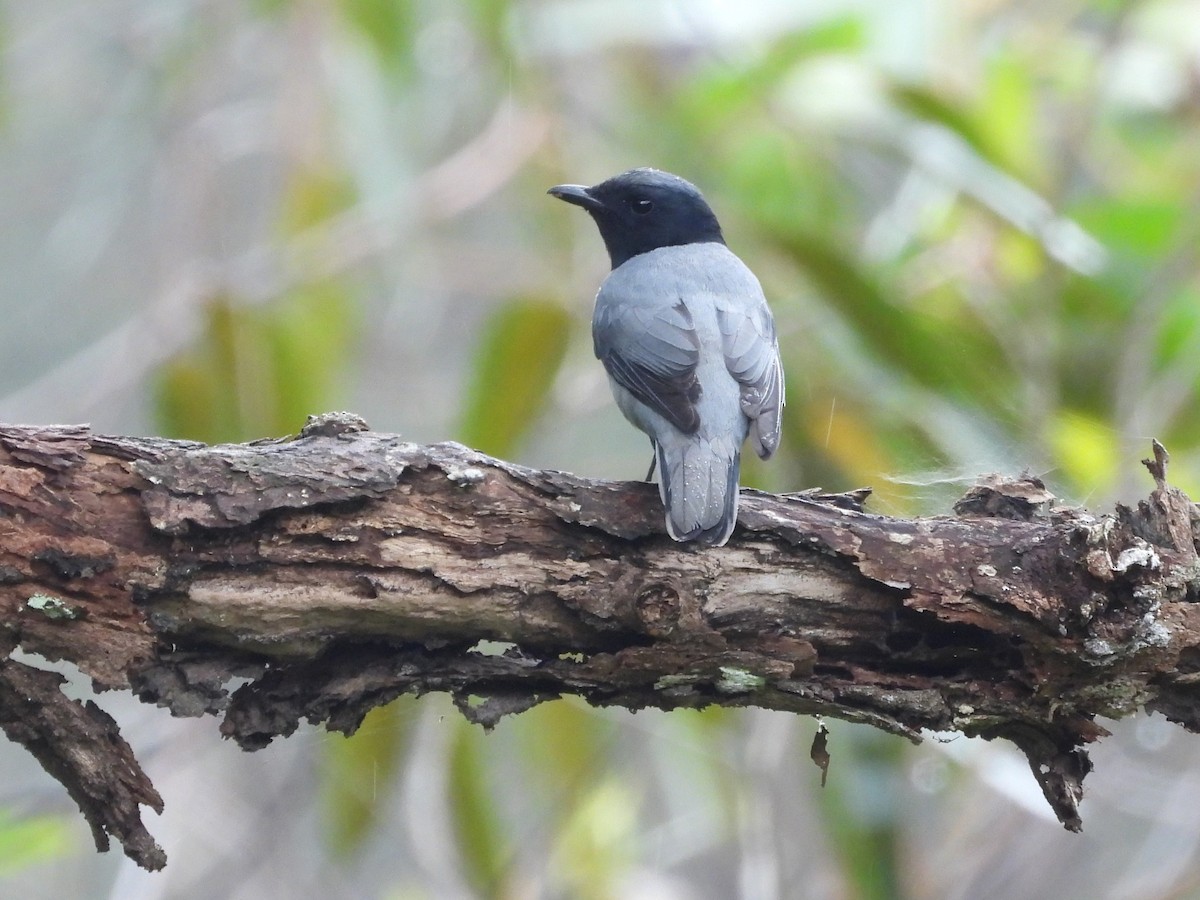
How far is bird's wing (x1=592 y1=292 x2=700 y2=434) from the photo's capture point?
3.56m

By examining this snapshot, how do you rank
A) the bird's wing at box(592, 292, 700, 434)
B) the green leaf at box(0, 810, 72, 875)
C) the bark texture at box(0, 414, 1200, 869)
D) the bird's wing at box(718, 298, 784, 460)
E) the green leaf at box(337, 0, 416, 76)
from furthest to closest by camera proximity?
the green leaf at box(337, 0, 416, 76)
the green leaf at box(0, 810, 72, 875)
the bird's wing at box(718, 298, 784, 460)
the bird's wing at box(592, 292, 700, 434)
the bark texture at box(0, 414, 1200, 869)

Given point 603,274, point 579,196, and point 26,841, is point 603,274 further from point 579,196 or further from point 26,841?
point 26,841

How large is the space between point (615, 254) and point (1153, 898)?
403 cm

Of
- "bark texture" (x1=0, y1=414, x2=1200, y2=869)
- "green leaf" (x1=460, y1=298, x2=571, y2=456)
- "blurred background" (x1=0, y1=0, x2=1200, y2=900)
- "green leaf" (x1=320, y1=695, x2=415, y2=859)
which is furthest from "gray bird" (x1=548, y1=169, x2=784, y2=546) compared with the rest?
"green leaf" (x1=320, y1=695, x2=415, y2=859)

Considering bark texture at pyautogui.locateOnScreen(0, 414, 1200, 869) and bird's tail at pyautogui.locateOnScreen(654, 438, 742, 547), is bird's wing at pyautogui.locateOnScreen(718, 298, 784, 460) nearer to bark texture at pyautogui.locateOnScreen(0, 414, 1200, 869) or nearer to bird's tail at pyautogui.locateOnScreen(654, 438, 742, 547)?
bird's tail at pyautogui.locateOnScreen(654, 438, 742, 547)

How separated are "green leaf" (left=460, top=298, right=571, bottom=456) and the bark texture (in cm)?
293

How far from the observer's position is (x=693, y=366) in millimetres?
3701

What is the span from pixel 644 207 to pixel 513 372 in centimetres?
129

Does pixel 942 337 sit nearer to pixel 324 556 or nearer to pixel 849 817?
pixel 849 817

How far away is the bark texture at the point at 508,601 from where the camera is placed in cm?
250

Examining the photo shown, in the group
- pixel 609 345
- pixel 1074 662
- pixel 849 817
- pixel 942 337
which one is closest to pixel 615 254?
pixel 609 345

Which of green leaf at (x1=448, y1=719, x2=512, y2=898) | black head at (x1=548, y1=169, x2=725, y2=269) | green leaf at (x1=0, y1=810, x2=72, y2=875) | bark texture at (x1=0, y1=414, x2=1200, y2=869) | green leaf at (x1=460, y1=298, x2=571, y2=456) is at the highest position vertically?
black head at (x1=548, y1=169, x2=725, y2=269)

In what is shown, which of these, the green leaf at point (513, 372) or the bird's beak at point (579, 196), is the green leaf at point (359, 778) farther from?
the bird's beak at point (579, 196)

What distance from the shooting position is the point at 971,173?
6.15 meters
